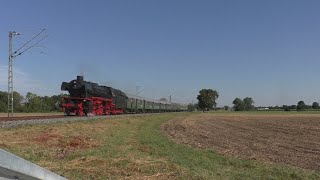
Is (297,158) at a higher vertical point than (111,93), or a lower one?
lower

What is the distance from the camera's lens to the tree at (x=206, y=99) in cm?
19088

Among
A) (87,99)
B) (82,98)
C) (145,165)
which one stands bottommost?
(145,165)

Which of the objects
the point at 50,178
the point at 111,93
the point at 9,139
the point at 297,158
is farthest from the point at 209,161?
the point at 111,93

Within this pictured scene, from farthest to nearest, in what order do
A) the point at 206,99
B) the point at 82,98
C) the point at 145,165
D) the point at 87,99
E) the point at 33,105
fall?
the point at 206,99 → the point at 33,105 → the point at 82,98 → the point at 87,99 → the point at 145,165

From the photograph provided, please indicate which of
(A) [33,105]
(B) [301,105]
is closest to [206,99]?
(B) [301,105]

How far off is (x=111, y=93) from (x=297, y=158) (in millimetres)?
35246

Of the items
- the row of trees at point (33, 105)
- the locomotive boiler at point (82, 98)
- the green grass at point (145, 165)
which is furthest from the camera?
the row of trees at point (33, 105)

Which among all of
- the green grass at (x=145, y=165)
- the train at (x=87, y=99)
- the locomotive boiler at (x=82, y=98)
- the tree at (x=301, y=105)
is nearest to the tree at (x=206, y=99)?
the tree at (x=301, y=105)

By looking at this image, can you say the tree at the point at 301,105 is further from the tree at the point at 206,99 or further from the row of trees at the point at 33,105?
the row of trees at the point at 33,105

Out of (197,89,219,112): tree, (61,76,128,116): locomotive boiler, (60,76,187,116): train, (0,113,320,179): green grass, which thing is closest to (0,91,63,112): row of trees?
(60,76,187,116): train

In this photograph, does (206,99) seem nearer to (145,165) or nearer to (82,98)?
(82,98)

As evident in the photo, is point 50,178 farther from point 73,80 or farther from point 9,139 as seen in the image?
point 73,80

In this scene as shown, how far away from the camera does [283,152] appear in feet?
56.8

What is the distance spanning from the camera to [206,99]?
191 m
